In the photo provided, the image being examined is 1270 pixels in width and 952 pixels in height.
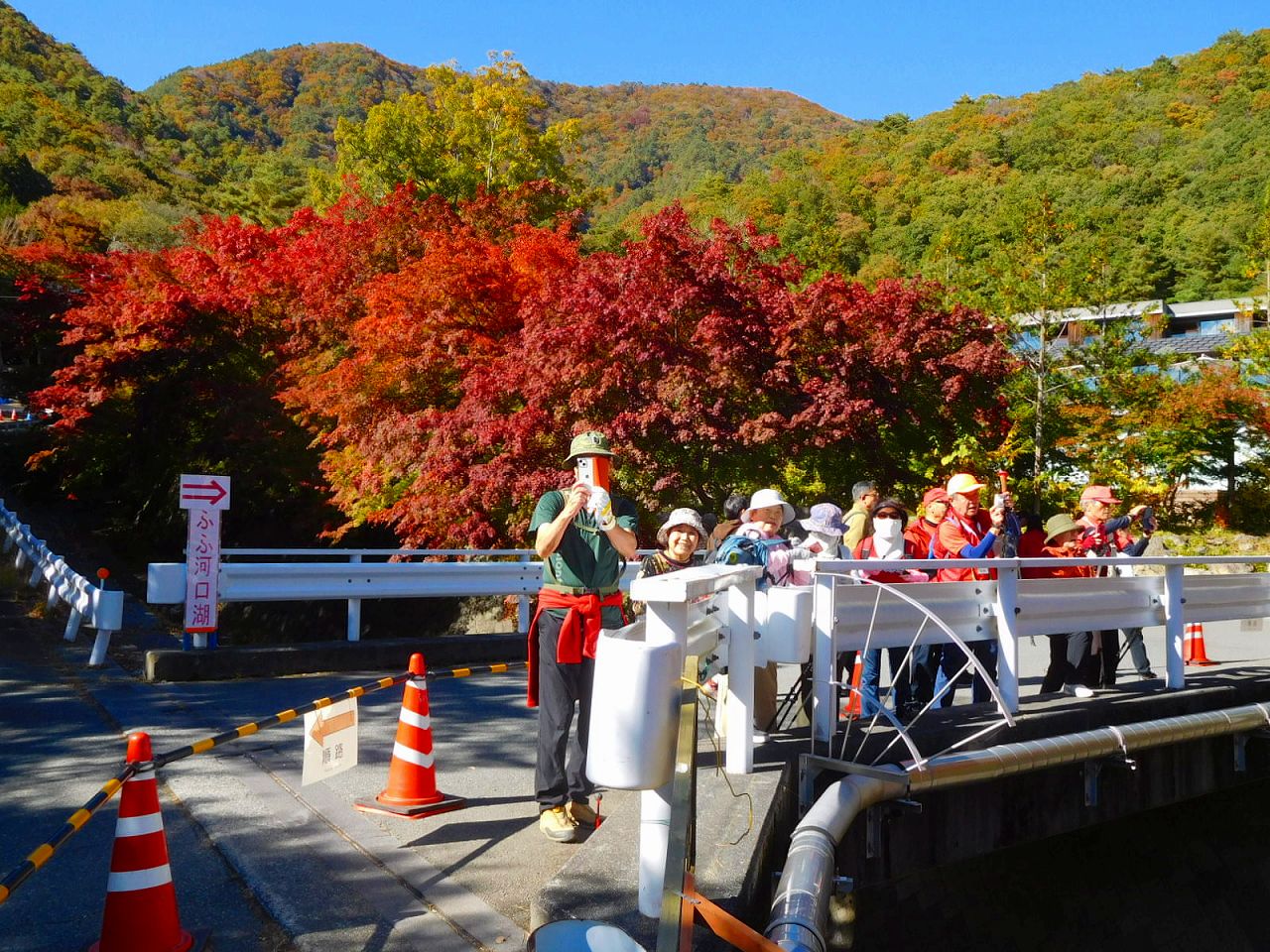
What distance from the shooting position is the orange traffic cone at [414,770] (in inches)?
227

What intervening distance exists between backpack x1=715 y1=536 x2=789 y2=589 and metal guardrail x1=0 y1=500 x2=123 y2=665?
20.5 feet

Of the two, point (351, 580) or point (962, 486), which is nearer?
point (962, 486)

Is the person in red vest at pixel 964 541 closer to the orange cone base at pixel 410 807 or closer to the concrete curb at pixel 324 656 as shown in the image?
the orange cone base at pixel 410 807

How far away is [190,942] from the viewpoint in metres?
3.99

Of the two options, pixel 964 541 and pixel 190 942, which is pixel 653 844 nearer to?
pixel 190 942

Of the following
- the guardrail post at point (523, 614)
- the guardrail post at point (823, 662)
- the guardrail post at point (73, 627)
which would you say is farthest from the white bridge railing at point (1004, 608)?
the guardrail post at point (73, 627)

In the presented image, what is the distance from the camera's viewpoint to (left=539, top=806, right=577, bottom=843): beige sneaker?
17.1 ft

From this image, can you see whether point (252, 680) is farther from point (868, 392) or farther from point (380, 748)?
point (868, 392)

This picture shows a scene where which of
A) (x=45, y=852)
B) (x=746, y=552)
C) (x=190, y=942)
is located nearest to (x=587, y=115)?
(x=746, y=552)

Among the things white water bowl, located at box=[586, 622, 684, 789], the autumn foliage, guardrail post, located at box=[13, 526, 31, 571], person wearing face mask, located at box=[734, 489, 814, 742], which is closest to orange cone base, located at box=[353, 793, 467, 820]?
person wearing face mask, located at box=[734, 489, 814, 742]

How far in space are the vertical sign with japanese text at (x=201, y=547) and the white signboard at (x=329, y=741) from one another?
4.54 m

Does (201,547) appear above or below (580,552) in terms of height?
below

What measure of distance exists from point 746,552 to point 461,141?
32138 millimetres

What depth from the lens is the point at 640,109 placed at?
174 metres
